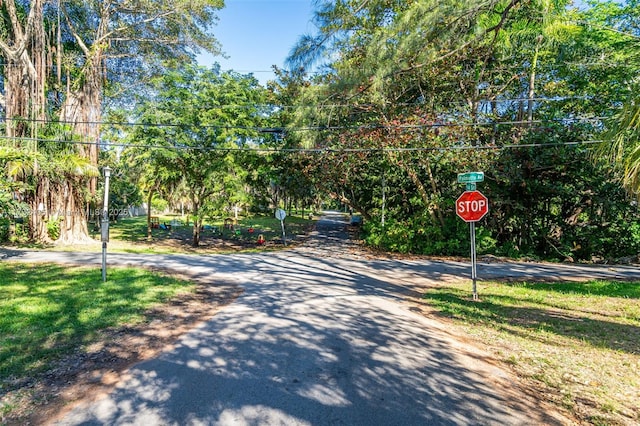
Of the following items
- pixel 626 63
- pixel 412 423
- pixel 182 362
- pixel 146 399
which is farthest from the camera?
pixel 626 63

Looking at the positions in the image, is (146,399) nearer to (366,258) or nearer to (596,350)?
(596,350)

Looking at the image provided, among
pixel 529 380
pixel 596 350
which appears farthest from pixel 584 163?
pixel 529 380

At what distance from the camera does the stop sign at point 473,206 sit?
24.1 feet

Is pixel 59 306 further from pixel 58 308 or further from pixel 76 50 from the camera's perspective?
pixel 76 50

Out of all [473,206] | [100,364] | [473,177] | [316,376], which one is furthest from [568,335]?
[100,364]

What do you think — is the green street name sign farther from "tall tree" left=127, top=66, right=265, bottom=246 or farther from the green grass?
"tall tree" left=127, top=66, right=265, bottom=246

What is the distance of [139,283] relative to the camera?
8.09m

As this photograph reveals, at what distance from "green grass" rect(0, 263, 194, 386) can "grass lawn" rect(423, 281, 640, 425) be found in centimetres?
546

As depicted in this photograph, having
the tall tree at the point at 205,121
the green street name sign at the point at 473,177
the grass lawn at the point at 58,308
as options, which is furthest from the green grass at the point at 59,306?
the green street name sign at the point at 473,177

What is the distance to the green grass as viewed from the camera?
410 centimetres

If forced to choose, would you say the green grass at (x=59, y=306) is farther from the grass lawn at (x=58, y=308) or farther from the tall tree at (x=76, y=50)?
the tall tree at (x=76, y=50)

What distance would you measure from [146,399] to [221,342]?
147cm

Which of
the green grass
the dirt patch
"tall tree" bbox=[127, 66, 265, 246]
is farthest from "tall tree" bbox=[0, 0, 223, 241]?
the dirt patch

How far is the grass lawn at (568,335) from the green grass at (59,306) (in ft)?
17.9
